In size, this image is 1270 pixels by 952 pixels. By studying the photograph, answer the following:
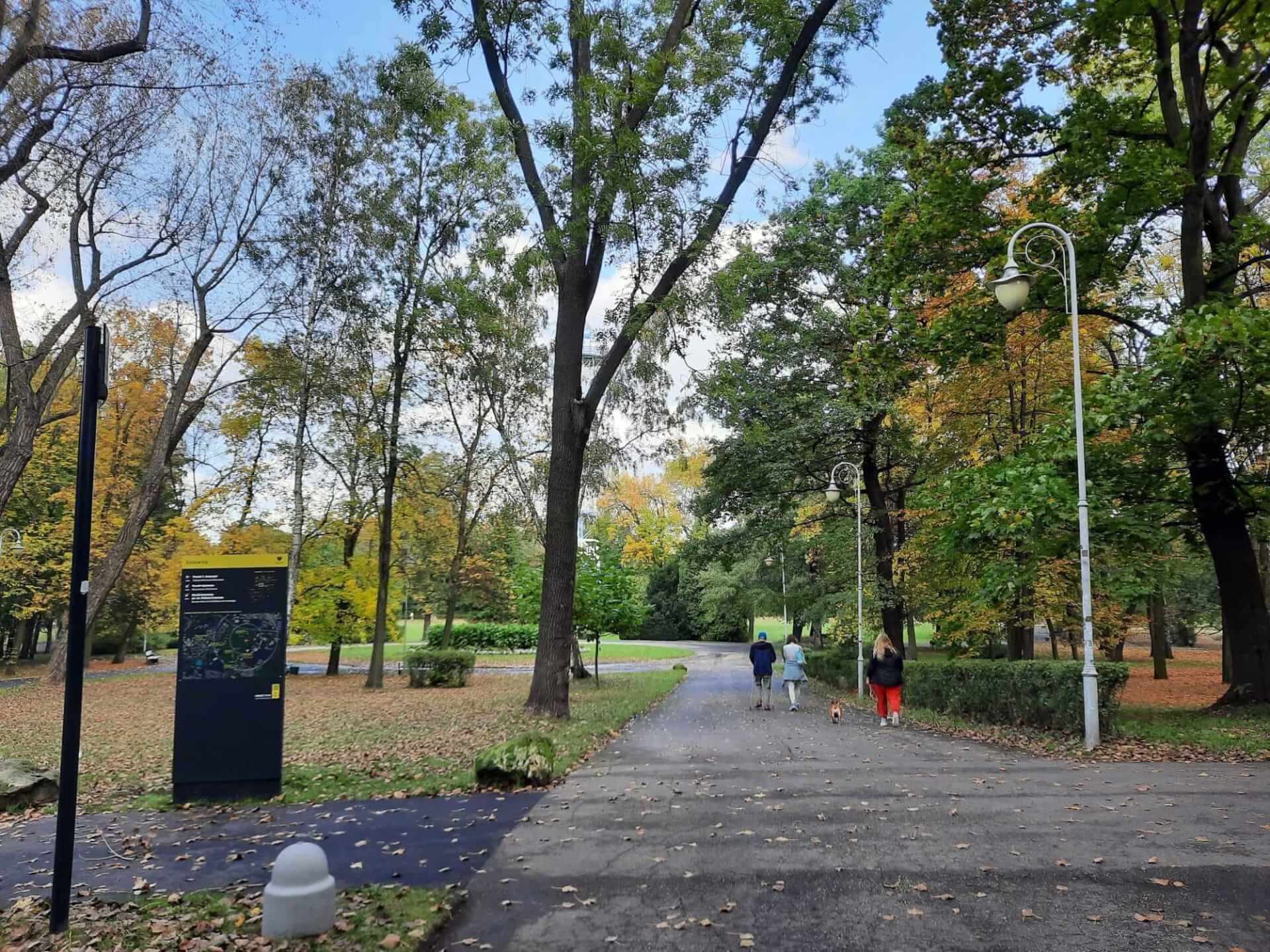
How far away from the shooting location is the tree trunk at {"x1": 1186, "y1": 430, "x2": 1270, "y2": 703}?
13.1 m

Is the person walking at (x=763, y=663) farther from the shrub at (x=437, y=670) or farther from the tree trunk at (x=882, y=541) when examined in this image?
the shrub at (x=437, y=670)

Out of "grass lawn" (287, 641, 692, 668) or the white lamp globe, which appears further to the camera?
"grass lawn" (287, 641, 692, 668)

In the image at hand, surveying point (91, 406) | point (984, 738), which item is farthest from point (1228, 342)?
point (91, 406)

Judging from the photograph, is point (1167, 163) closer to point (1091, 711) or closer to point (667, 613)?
point (1091, 711)

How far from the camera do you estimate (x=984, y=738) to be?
12.1 m

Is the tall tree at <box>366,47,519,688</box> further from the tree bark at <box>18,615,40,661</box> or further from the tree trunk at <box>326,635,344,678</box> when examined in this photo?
the tree bark at <box>18,615,40,661</box>

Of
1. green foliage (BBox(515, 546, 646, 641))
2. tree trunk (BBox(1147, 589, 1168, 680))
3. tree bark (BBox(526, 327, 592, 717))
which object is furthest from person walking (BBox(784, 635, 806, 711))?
tree trunk (BBox(1147, 589, 1168, 680))

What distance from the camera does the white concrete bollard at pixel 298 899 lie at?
4.36 m

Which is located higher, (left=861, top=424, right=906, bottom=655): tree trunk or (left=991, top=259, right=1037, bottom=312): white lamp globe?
(left=991, top=259, right=1037, bottom=312): white lamp globe

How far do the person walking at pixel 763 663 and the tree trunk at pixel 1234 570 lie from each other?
8396mm

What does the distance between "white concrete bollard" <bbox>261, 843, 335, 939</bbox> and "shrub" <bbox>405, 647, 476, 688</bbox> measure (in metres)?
23.2

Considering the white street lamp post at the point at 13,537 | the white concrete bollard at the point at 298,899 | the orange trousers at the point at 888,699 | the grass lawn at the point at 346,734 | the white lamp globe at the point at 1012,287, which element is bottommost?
the grass lawn at the point at 346,734

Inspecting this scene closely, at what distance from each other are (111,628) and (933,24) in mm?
48262

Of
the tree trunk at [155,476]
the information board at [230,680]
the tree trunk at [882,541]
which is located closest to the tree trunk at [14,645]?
the tree trunk at [155,476]
